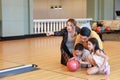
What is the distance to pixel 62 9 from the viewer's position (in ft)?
61.5

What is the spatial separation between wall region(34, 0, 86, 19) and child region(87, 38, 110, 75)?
1357 cm

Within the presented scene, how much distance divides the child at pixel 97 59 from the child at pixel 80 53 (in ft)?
0.83

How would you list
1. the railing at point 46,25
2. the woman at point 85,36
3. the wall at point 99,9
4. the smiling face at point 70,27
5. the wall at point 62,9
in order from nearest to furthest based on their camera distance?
the woman at point 85,36 → the smiling face at point 70,27 → the railing at point 46,25 → the wall at point 99,9 → the wall at point 62,9

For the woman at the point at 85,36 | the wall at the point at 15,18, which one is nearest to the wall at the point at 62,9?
the wall at the point at 15,18

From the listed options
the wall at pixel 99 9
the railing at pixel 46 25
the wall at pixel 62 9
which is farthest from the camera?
the wall at pixel 62 9

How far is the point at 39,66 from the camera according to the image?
15.6 ft

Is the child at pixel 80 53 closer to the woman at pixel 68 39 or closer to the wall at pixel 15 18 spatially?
the woman at pixel 68 39

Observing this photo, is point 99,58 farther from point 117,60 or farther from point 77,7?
point 77,7

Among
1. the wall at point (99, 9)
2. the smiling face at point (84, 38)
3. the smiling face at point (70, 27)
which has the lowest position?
the smiling face at point (84, 38)

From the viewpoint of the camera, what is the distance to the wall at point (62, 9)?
1748 cm

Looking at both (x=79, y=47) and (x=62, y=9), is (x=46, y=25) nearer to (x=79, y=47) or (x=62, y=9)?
(x=62, y=9)

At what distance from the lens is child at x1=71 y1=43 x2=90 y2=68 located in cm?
434

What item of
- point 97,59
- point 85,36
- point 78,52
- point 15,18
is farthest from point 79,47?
point 15,18

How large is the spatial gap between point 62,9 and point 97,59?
48.8 feet
